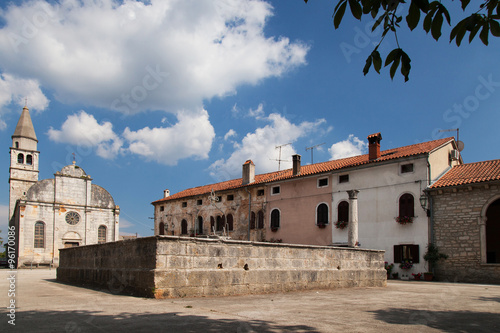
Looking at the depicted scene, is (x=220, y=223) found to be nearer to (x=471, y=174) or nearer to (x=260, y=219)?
(x=260, y=219)

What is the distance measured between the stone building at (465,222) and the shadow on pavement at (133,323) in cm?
1880

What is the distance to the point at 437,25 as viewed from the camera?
323cm

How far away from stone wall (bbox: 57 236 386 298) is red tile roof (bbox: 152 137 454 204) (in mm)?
12310

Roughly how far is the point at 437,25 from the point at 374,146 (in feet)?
78.5

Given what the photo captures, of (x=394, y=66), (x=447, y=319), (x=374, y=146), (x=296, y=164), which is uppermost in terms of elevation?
(x=374, y=146)

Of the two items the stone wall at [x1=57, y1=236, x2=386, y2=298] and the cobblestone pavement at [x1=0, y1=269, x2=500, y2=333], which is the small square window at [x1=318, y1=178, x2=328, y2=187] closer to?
the stone wall at [x1=57, y1=236, x2=386, y2=298]

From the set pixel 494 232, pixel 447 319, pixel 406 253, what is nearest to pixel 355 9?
pixel 447 319

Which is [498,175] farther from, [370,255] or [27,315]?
[27,315]

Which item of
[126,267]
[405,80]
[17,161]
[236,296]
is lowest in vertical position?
[236,296]

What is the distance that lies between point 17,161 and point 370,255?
42712mm

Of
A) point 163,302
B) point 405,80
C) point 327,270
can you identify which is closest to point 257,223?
point 327,270

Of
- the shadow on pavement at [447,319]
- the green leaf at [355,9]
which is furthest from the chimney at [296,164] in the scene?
the green leaf at [355,9]

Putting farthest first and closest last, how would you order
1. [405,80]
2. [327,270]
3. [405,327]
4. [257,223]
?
[257,223], [327,270], [405,327], [405,80]

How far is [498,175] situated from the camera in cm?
2064
